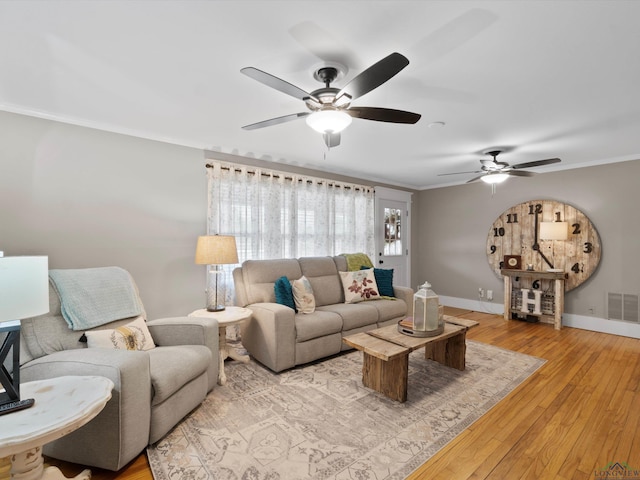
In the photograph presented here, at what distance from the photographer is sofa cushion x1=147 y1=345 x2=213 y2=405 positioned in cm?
180

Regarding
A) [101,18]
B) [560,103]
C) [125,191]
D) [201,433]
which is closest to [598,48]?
[560,103]

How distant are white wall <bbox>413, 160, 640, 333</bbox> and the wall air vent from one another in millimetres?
65

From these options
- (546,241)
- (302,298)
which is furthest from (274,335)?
(546,241)

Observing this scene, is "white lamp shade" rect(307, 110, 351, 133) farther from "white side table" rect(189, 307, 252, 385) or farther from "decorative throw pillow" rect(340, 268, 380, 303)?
"decorative throw pillow" rect(340, 268, 380, 303)

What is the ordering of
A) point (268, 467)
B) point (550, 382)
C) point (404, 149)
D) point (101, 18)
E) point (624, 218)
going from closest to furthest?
point (101, 18) → point (268, 467) → point (550, 382) → point (404, 149) → point (624, 218)

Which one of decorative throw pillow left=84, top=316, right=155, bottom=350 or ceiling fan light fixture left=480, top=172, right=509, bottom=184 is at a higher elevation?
ceiling fan light fixture left=480, top=172, right=509, bottom=184

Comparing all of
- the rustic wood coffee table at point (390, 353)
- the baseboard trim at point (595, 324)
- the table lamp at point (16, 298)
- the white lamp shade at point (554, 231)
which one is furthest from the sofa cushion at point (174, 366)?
the baseboard trim at point (595, 324)

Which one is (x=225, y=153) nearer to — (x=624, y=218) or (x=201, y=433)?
(x=201, y=433)

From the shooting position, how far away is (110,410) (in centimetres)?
157

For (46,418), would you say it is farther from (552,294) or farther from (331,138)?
(552,294)

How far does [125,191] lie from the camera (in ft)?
10.2

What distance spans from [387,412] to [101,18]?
3.01 m

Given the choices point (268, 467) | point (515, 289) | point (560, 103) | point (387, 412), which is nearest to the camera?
point (268, 467)

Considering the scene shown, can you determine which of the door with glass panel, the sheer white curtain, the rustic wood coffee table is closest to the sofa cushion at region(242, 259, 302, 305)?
the sheer white curtain
